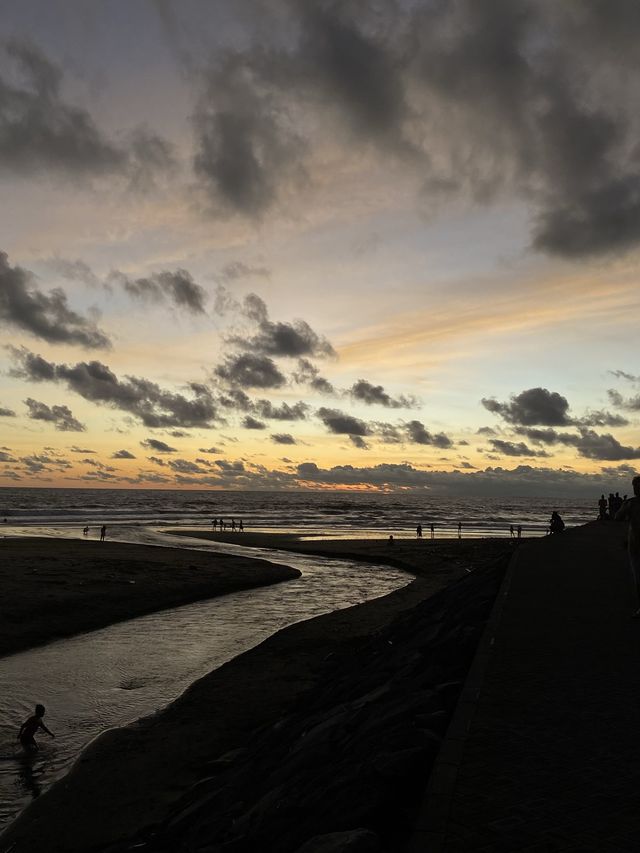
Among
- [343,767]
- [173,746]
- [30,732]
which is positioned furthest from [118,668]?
[343,767]

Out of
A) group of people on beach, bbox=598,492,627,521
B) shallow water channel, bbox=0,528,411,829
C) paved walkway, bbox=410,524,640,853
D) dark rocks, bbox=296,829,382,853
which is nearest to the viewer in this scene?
paved walkway, bbox=410,524,640,853

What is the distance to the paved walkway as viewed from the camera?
419 centimetres

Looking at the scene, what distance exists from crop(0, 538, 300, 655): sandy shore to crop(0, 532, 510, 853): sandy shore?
6.88 meters

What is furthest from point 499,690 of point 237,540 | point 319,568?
point 237,540

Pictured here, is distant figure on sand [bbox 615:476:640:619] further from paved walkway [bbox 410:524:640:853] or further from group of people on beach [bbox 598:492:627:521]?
group of people on beach [bbox 598:492:627:521]

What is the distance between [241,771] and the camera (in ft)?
A: 28.8

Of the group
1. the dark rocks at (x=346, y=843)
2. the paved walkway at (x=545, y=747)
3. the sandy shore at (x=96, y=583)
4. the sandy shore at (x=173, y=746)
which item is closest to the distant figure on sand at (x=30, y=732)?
the sandy shore at (x=173, y=746)

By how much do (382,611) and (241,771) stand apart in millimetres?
14629

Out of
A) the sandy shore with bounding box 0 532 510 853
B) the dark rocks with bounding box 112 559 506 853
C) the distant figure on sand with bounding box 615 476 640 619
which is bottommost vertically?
the sandy shore with bounding box 0 532 510 853

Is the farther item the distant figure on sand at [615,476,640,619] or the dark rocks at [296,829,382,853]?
the distant figure on sand at [615,476,640,619]

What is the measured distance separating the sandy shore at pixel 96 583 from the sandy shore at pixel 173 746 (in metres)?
6.88

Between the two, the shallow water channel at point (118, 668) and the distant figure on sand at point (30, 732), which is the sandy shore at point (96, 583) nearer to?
the shallow water channel at point (118, 668)

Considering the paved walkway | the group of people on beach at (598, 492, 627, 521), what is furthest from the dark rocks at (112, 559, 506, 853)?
the group of people on beach at (598, 492, 627, 521)

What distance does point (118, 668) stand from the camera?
1570 centimetres
